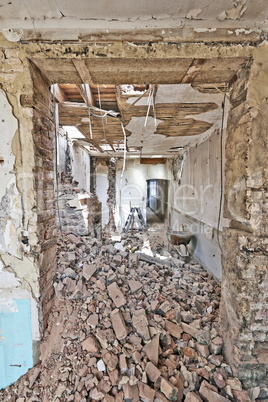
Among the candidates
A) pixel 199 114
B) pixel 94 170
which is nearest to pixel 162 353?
pixel 199 114

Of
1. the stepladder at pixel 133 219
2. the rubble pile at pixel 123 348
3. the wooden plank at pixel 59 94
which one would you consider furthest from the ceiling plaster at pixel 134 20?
the stepladder at pixel 133 219

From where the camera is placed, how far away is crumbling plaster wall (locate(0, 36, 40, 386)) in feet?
4.14

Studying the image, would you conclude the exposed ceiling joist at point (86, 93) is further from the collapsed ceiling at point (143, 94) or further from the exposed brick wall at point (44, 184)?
the exposed brick wall at point (44, 184)

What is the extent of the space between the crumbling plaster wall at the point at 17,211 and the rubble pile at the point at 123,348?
0.64 ft

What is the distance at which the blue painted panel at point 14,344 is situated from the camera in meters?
1.42

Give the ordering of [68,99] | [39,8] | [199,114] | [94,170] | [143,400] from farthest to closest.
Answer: [94,170], [199,114], [68,99], [143,400], [39,8]

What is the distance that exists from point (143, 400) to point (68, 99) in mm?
3177

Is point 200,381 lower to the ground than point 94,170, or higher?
lower

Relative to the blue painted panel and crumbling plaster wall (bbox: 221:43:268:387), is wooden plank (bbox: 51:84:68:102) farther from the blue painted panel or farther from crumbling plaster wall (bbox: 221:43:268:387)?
the blue painted panel

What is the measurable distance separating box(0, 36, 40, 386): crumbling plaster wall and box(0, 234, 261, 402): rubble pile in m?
0.20

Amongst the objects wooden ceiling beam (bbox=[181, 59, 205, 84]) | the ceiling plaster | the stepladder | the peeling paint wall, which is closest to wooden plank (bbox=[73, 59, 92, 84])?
Answer: the ceiling plaster

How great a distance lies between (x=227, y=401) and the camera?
4.05ft

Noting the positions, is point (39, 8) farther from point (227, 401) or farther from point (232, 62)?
point (227, 401)

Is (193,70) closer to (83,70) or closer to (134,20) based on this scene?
(134,20)
